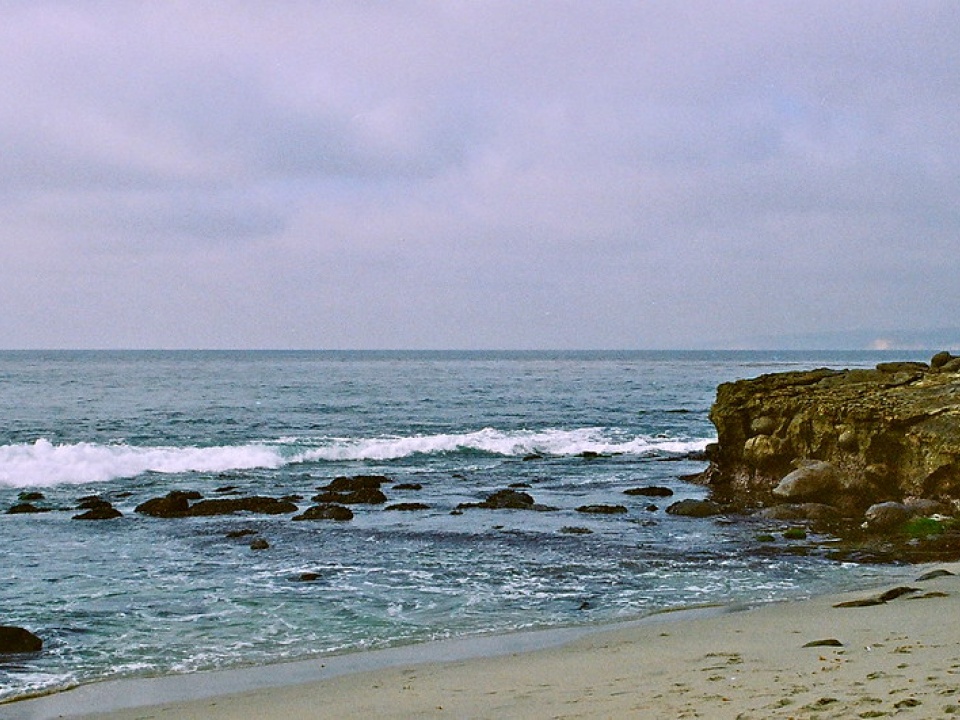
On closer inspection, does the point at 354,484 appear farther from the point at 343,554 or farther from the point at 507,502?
the point at 343,554

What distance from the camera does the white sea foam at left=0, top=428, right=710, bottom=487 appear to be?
33.1 metres

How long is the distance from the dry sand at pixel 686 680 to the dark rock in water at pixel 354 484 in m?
17.2

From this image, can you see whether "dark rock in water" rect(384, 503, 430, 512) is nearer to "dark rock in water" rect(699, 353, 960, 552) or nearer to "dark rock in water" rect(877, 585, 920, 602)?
"dark rock in water" rect(699, 353, 960, 552)

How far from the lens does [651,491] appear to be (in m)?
27.4

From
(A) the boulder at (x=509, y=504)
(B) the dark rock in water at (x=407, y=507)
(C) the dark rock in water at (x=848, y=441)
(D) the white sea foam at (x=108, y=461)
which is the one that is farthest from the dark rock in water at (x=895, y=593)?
(D) the white sea foam at (x=108, y=461)

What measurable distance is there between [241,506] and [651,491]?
39.1 ft

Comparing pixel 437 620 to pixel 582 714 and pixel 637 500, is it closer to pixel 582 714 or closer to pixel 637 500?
pixel 582 714

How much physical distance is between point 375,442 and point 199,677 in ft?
105

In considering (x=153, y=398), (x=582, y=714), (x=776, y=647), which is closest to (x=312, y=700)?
(x=582, y=714)

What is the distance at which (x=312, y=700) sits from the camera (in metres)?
9.59

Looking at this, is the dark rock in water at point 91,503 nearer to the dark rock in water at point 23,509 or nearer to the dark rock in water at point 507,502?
the dark rock in water at point 23,509

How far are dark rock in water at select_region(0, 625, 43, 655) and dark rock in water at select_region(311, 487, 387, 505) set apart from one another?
45.9 feet

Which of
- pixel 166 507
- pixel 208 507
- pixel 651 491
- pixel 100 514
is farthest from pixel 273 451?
pixel 651 491

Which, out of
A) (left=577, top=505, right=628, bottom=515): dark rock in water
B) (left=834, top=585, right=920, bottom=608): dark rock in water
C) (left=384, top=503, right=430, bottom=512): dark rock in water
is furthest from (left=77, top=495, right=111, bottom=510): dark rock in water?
(left=834, top=585, right=920, bottom=608): dark rock in water
